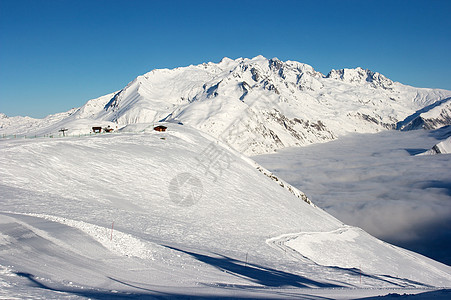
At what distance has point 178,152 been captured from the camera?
6506cm

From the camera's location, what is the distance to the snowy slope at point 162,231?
A: 15352mm

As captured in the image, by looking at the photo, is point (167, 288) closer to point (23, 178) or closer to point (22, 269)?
point (22, 269)

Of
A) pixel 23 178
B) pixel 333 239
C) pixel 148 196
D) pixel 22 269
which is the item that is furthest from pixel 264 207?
pixel 22 269

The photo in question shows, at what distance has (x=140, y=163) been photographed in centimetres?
5244

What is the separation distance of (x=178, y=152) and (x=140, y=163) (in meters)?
13.5

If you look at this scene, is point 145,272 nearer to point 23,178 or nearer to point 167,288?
point 167,288

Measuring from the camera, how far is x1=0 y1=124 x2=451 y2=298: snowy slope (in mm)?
15352

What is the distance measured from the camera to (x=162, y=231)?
2925 centimetres

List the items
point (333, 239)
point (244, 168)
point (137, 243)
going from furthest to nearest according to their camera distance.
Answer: point (244, 168)
point (333, 239)
point (137, 243)

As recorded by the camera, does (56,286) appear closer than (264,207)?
Yes

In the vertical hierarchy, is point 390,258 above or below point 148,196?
below

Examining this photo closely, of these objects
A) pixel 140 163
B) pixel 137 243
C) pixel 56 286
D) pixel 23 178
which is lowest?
pixel 56 286

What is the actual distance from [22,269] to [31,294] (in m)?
3.66

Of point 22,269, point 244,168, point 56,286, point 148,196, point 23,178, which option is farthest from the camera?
point 244,168
